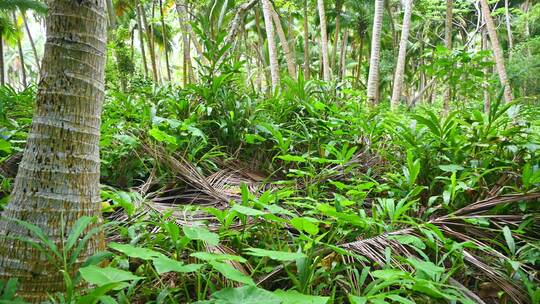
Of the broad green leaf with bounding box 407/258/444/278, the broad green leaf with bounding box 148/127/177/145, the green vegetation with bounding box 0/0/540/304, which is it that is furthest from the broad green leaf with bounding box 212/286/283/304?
the broad green leaf with bounding box 148/127/177/145

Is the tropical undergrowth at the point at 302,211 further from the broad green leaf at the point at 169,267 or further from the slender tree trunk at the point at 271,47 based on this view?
the slender tree trunk at the point at 271,47

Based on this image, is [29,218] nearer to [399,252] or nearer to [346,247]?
[346,247]

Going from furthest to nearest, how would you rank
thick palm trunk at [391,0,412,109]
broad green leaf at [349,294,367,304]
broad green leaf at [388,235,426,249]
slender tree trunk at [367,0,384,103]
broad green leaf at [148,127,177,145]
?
thick palm trunk at [391,0,412,109] → slender tree trunk at [367,0,384,103] → broad green leaf at [148,127,177,145] → broad green leaf at [388,235,426,249] → broad green leaf at [349,294,367,304]

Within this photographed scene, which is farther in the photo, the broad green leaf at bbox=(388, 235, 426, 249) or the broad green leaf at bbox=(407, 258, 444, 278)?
the broad green leaf at bbox=(388, 235, 426, 249)

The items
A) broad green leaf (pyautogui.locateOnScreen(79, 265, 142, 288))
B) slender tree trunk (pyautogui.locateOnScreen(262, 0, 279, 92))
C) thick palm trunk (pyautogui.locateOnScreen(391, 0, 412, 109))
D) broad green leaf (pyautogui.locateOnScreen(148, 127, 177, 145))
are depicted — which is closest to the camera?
broad green leaf (pyautogui.locateOnScreen(79, 265, 142, 288))

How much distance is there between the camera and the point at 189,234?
1132 millimetres

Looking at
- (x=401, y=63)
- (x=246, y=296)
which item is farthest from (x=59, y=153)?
(x=401, y=63)

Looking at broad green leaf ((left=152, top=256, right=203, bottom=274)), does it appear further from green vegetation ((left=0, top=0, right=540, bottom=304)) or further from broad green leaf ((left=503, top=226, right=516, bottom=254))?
broad green leaf ((left=503, top=226, right=516, bottom=254))

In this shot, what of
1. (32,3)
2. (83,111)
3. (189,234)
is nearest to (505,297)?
(189,234)

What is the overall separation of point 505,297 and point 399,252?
400 mm

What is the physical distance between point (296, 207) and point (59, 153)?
48.1 inches

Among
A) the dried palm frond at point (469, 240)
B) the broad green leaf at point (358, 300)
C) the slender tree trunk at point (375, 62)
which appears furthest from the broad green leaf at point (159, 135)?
the slender tree trunk at point (375, 62)

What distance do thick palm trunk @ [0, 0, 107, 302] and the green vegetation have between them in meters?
0.04

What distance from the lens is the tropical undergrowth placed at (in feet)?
3.83
